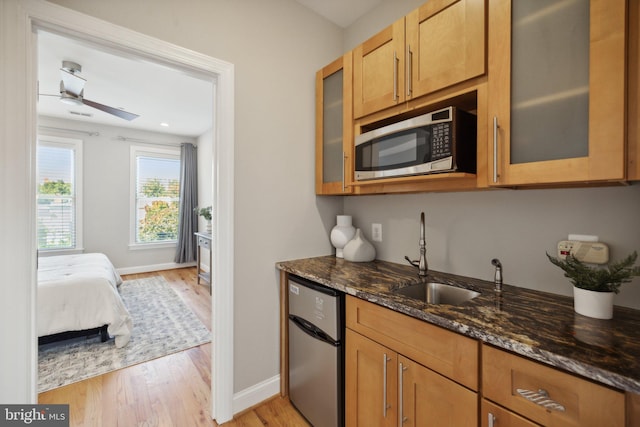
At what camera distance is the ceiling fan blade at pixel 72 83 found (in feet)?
8.84

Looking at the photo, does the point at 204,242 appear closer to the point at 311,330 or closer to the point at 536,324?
the point at 311,330

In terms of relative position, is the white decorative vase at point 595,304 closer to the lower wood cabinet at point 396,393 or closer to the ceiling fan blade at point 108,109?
the lower wood cabinet at point 396,393

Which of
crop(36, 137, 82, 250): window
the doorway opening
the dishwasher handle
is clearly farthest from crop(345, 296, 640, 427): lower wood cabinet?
crop(36, 137, 82, 250): window

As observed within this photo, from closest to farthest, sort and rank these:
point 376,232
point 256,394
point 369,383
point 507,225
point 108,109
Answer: point 369,383 < point 507,225 < point 256,394 < point 376,232 < point 108,109

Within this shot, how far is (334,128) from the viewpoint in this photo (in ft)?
6.51

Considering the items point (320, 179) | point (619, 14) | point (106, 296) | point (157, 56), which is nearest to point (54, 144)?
point (106, 296)

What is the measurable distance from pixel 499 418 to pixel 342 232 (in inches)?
54.5

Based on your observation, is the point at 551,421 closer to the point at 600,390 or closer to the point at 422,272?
the point at 600,390

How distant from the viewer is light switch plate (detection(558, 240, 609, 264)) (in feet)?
3.70

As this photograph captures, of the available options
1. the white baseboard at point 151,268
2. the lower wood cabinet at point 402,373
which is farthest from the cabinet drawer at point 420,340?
the white baseboard at point 151,268

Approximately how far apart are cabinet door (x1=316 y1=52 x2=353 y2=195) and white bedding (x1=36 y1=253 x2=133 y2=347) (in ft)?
7.34

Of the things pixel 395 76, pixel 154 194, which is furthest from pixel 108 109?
pixel 395 76

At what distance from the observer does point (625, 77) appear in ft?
2.86

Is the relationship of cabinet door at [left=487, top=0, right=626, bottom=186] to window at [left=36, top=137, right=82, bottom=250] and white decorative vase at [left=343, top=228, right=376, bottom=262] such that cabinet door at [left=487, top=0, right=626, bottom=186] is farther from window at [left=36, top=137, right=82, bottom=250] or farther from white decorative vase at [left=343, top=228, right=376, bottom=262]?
window at [left=36, top=137, right=82, bottom=250]
